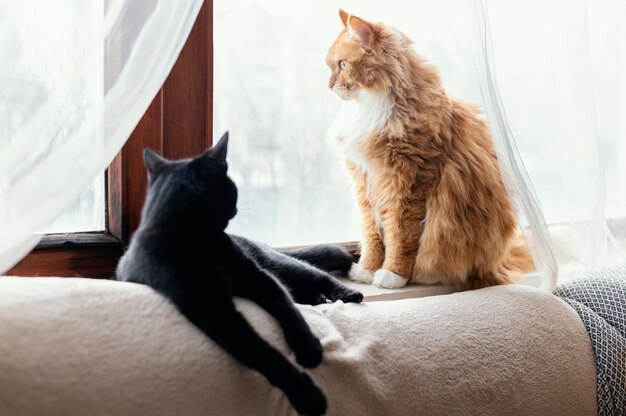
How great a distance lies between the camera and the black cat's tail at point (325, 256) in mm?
1326

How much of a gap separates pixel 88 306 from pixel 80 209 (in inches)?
16.5

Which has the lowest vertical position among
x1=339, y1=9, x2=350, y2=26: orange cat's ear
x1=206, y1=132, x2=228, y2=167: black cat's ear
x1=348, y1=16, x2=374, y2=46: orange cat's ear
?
x1=206, y1=132, x2=228, y2=167: black cat's ear

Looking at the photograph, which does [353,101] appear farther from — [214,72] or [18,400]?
[18,400]

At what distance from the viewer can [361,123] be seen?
4.36ft

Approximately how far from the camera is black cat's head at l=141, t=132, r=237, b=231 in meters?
0.86

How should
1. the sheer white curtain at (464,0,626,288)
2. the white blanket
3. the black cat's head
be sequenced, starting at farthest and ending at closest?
the sheer white curtain at (464,0,626,288)
the black cat's head
the white blanket

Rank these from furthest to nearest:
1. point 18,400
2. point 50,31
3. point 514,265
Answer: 1. point 514,265
2. point 50,31
3. point 18,400

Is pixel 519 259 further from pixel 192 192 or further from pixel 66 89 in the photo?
pixel 66 89

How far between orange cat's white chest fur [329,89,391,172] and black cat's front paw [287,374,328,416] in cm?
66

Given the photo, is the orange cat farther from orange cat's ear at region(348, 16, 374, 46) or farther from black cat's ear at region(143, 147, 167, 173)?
black cat's ear at region(143, 147, 167, 173)

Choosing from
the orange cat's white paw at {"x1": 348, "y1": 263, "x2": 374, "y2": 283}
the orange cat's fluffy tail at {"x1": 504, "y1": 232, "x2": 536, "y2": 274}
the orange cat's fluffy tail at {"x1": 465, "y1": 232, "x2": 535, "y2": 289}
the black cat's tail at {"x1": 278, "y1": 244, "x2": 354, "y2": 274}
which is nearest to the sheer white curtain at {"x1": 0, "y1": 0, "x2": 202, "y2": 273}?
the black cat's tail at {"x1": 278, "y1": 244, "x2": 354, "y2": 274}

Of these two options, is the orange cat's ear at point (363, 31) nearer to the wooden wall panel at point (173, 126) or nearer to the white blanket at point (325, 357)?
the wooden wall panel at point (173, 126)

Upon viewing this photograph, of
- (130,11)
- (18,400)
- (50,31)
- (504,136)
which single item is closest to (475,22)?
(504,136)

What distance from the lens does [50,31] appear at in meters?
0.95
